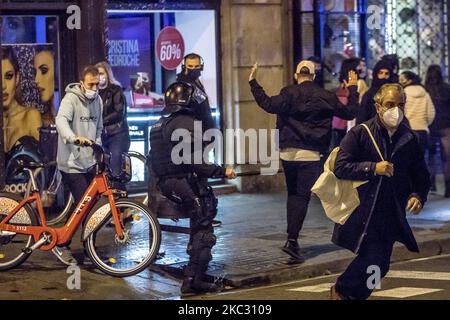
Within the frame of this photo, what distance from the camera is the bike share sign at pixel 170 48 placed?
14641 mm

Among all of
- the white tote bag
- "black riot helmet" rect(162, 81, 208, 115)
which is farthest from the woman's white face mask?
"black riot helmet" rect(162, 81, 208, 115)

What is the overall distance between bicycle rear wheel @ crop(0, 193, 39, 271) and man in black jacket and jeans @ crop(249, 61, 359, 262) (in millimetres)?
2376

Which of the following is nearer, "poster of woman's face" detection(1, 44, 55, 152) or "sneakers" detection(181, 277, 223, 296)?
"sneakers" detection(181, 277, 223, 296)

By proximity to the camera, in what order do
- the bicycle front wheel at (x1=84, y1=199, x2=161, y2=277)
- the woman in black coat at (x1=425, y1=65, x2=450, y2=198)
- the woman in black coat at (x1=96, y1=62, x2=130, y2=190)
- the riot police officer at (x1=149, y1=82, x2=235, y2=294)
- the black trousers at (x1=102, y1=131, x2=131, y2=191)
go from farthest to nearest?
the woman in black coat at (x1=425, y1=65, x2=450, y2=198)
the black trousers at (x1=102, y1=131, x2=131, y2=191)
the woman in black coat at (x1=96, y1=62, x2=130, y2=190)
the bicycle front wheel at (x1=84, y1=199, x2=161, y2=277)
the riot police officer at (x1=149, y1=82, x2=235, y2=294)

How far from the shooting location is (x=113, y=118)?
12.4 meters

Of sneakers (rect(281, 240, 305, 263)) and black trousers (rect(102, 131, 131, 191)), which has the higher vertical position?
black trousers (rect(102, 131, 131, 191))

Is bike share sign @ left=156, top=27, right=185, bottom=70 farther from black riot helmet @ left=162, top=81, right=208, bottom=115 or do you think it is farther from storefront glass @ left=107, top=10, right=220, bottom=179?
black riot helmet @ left=162, top=81, right=208, bottom=115

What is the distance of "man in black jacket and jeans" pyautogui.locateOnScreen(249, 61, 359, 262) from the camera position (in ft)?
34.3

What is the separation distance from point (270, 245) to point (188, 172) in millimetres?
2242

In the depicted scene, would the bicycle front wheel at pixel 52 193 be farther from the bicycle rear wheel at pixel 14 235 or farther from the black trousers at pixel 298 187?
the black trousers at pixel 298 187

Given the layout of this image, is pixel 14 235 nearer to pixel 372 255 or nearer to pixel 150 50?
pixel 372 255

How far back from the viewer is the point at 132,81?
14.5 meters

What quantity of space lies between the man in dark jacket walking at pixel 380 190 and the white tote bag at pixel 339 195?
1.4 inches

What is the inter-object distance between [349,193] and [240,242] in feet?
12.4
